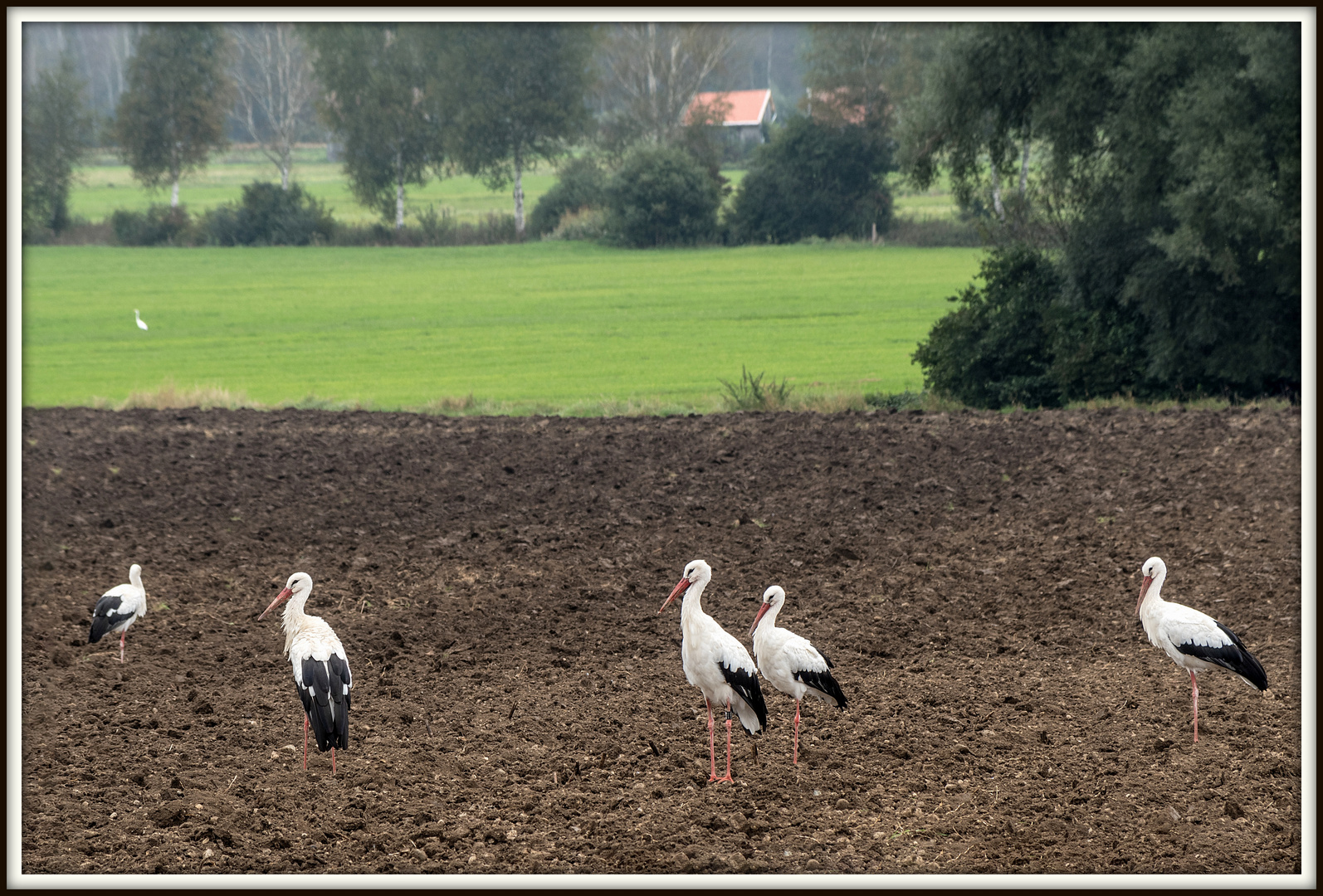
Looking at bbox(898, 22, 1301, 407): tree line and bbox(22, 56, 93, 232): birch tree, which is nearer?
bbox(898, 22, 1301, 407): tree line

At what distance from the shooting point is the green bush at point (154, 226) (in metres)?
61.9

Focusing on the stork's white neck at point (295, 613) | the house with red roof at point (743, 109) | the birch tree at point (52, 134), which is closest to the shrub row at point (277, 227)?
the birch tree at point (52, 134)

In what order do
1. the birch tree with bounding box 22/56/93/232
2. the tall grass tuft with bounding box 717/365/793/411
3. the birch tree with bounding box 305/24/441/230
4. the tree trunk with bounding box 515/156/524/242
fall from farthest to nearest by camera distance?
the tree trunk with bounding box 515/156/524/242 → the birch tree with bounding box 22/56/93/232 → the birch tree with bounding box 305/24/441/230 → the tall grass tuft with bounding box 717/365/793/411

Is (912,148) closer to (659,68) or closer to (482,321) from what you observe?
(482,321)

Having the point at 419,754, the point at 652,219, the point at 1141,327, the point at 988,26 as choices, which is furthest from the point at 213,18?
the point at 652,219

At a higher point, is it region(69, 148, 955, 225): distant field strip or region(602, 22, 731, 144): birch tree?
region(602, 22, 731, 144): birch tree

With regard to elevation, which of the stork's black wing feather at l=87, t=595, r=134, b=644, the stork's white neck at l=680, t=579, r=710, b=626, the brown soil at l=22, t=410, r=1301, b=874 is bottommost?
the brown soil at l=22, t=410, r=1301, b=874

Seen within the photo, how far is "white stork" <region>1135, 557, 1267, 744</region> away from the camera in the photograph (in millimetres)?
8148

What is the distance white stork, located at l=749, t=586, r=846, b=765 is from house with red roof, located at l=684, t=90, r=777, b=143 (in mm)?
55223

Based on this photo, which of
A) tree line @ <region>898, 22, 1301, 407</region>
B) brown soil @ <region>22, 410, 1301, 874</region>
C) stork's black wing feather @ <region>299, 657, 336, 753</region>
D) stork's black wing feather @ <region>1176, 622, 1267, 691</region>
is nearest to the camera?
brown soil @ <region>22, 410, 1301, 874</region>

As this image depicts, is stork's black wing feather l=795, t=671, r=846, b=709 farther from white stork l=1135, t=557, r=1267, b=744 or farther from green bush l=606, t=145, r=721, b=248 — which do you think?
green bush l=606, t=145, r=721, b=248

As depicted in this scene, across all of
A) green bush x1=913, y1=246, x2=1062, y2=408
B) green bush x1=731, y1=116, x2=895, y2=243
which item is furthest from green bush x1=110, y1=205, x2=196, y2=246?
green bush x1=913, y1=246, x2=1062, y2=408

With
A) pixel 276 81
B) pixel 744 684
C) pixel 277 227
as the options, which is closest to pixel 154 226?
pixel 277 227

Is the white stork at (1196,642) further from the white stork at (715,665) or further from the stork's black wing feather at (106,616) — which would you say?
the stork's black wing feather at (106,616)
